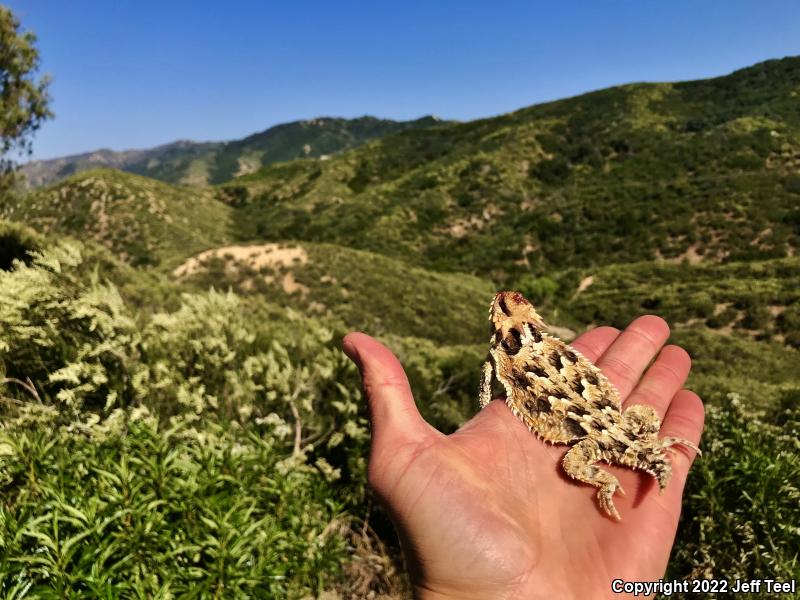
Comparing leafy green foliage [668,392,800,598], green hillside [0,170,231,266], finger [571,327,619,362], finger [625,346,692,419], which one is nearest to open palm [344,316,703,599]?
finger [625,346,692,419]

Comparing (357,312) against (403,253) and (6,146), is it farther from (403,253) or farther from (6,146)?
(403,253)

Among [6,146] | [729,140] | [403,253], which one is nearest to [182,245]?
[403,253]

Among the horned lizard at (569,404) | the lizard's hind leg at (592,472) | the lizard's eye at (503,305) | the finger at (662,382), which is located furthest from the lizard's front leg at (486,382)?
the finger at (662,382)

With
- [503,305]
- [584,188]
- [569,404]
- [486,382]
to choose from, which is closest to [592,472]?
[569,404]

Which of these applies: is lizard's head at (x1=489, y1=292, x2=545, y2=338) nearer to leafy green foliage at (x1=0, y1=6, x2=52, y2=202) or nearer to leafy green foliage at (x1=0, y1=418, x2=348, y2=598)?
leafy green foliage at (x1=0, y1=418, x2=348, y2=598)

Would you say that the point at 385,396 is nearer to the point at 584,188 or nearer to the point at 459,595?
the point at 459,595

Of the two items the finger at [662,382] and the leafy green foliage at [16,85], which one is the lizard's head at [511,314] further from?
the leafy green foliage at [16,85]
